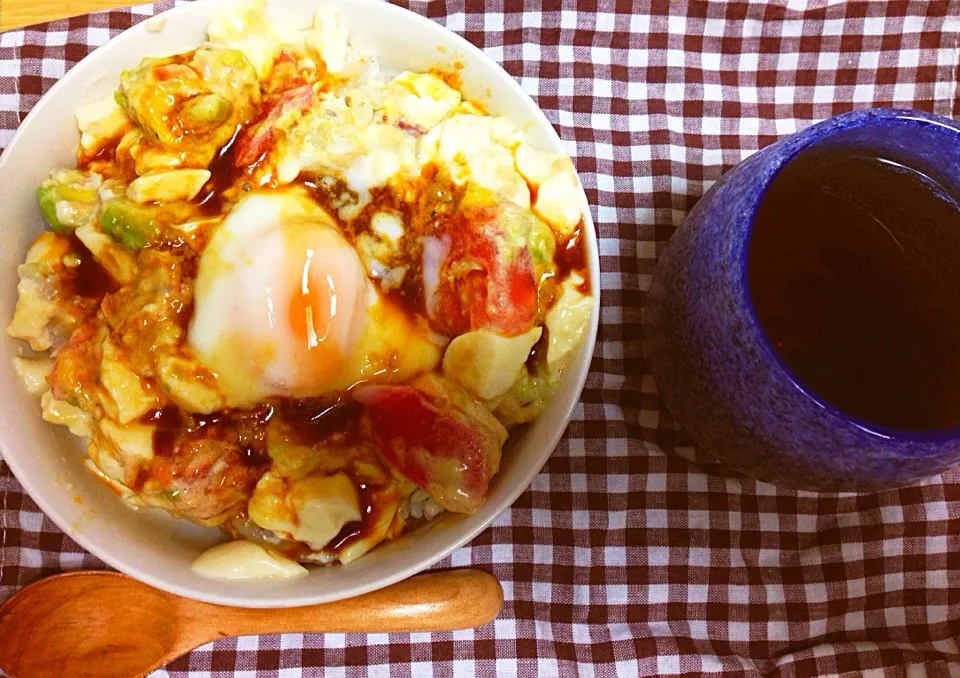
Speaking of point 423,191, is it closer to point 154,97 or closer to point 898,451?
point 154,97

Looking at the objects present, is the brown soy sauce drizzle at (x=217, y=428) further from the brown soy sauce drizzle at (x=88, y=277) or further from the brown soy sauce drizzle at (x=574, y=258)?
the brown soy sauce drizzle at (x=574, y=258)

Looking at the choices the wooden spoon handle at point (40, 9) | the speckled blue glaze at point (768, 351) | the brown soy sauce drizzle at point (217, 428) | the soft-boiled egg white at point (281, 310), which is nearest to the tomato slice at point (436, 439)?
the soft-boiled egg white at point (281, 310)

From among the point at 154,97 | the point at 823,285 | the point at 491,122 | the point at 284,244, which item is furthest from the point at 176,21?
the point at 823,285

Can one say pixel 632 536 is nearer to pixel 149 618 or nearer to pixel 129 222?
pixel 149 618

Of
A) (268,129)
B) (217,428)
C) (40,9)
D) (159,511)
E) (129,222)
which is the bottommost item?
(159,511)

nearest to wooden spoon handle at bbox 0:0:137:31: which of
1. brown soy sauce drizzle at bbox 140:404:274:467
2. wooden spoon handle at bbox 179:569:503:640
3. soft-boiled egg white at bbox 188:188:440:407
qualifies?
soft-boiled egg white at bbox 188:188:440:407

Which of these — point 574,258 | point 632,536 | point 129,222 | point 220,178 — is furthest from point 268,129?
point 632,536

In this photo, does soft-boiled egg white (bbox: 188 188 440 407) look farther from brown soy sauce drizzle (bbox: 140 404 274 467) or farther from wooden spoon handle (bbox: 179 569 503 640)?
wooden spoon handle (bbox: 179 569 503 640)
